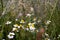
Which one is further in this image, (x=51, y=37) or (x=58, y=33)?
(x=58, y=33)

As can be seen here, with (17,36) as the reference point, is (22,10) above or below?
above

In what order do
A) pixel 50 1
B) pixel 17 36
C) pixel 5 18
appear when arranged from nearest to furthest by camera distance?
pixel 17 36 → pixel 5 18 → pixel 50 1

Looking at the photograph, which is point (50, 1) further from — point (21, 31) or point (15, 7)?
point (21, 31)

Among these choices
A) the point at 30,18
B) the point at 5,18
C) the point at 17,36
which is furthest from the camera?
the point at 30,18

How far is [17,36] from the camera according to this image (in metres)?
1.44

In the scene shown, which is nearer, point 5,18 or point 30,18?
point 5,18

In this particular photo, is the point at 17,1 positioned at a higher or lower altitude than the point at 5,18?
higher

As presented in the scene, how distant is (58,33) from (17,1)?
23.3 inches

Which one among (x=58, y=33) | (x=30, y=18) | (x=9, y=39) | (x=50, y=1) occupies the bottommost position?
(x=9, y=39)

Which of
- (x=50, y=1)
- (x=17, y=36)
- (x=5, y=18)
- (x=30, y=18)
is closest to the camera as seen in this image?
(x=17, y=36)

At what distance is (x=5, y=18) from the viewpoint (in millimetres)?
1644

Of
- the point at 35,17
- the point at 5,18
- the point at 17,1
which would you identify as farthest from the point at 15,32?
the point at 17,1

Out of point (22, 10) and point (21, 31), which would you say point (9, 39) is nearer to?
point (21, 31)

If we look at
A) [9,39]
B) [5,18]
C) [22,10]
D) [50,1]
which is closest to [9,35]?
[9,39]
